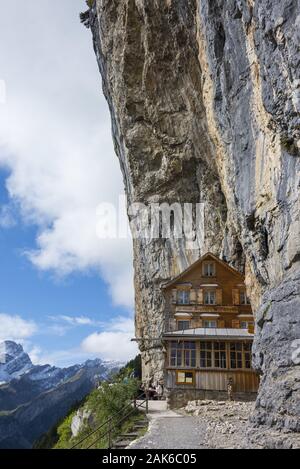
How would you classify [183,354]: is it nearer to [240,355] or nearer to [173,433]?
[240,355]

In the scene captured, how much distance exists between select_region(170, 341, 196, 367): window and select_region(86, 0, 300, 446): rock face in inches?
227

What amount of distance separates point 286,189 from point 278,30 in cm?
711

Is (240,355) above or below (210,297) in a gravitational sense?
below

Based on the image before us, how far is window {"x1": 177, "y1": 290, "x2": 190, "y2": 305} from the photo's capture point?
34.8 metres

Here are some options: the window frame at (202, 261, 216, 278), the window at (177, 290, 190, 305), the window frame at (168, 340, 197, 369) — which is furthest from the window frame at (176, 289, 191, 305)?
the window frame at (168, 340, 197, 369)

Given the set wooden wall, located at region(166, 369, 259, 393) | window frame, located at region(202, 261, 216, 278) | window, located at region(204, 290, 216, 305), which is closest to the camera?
wooden wall, located at region(166, 369, 259, 393)

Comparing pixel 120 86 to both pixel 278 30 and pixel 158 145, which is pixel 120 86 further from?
pixel 278 30

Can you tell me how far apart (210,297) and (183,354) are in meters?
9.61

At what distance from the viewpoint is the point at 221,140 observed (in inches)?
1062

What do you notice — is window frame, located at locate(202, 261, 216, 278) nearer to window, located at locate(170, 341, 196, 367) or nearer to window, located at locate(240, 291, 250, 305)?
window, located at locate(240, 291, 250, 305)

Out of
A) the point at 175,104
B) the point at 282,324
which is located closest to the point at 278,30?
the point at 282,324

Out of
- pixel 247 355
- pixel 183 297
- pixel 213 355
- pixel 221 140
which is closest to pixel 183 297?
pixel 183 297

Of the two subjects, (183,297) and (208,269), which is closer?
(183,297)

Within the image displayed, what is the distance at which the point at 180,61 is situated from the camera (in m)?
36.0
